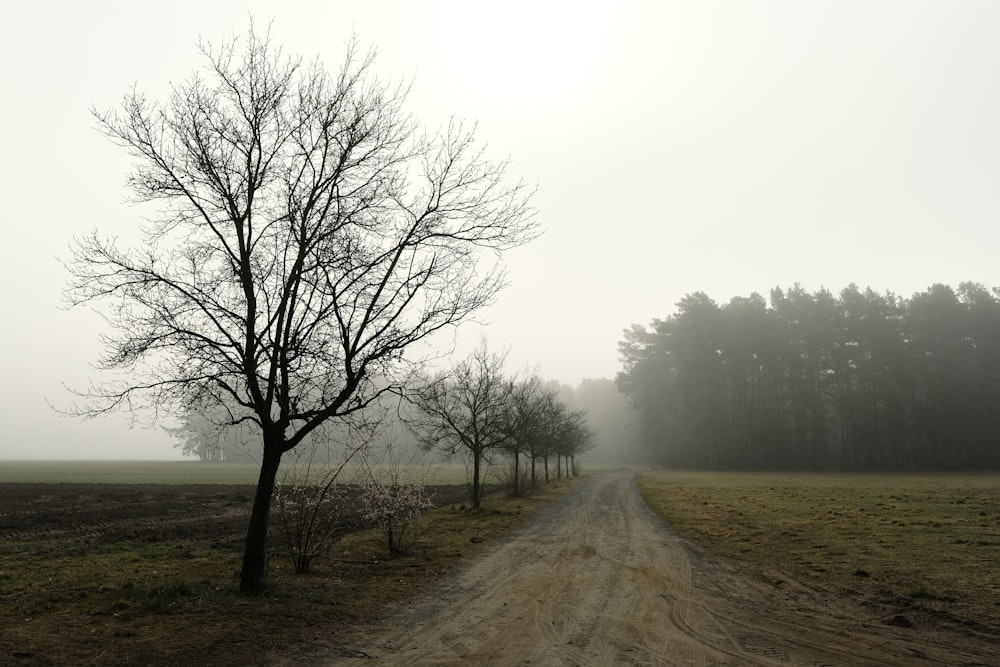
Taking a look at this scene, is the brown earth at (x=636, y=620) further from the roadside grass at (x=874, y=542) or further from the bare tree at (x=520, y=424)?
the bare tree at (x=520, y=424)

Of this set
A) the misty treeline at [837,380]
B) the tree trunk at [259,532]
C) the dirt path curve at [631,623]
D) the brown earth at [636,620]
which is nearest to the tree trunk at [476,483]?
the brown earth at [636,620]

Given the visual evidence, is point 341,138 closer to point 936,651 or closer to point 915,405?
point 936,651

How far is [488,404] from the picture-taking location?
77.3 ft

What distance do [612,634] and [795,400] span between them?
66150 mm

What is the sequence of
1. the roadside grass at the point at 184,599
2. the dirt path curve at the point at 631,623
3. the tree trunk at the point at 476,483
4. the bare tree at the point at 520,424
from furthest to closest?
1. the bare tree at the point at 520,424
2. the tree trunk at the point at 476,483
3. the roadside grass at the point at 184,599
4. the dirt path curve at the point at 631,623

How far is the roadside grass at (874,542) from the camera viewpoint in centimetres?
884

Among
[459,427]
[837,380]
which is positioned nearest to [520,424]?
[459,427]

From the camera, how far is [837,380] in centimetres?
6306

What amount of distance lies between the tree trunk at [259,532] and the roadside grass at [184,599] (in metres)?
0.33

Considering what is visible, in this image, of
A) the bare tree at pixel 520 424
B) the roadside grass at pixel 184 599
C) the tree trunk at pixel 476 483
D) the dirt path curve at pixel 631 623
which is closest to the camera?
the dirt path curve at pixel 631 623

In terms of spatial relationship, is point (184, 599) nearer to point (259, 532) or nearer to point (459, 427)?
point (259, 532)

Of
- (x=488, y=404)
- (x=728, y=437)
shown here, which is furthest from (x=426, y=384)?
(x=728, y=437)

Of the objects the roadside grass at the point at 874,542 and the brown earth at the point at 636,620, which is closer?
the brown earth at the point at 636,620

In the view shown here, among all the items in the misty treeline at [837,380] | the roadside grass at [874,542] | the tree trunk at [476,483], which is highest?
the misty treeline at [837,380]
